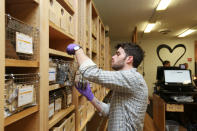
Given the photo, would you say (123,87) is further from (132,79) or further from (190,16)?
(190,16)

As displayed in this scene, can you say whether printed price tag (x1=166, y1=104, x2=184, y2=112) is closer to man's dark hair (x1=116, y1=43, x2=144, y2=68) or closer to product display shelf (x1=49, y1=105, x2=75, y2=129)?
man's dark hair (x1=116, y1=43, x2=144, y2=68)

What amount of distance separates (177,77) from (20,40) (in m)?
3.19

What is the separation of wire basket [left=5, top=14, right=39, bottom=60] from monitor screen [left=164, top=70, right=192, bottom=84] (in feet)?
9.72

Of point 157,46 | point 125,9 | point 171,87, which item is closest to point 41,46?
point 171,87

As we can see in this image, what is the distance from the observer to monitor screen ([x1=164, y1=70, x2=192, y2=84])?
3131 mm

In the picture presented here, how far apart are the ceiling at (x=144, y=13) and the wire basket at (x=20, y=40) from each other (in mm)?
2743

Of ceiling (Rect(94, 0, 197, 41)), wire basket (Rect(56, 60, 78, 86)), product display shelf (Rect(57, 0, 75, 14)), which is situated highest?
ceiling (Rect(94, 0, 197, 41))

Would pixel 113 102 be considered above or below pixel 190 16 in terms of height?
below

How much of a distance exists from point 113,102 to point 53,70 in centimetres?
60

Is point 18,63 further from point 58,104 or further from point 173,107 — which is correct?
point 173,107

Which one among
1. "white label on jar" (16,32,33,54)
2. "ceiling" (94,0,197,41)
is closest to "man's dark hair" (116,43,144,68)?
"white label on jar" (16,32,33,54)

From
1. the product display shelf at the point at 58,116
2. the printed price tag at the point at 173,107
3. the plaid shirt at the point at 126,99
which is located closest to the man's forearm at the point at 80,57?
the plaid shirt at the point at 126,99

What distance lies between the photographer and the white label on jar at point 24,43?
732mm

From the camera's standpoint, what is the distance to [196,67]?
22.1 ft
